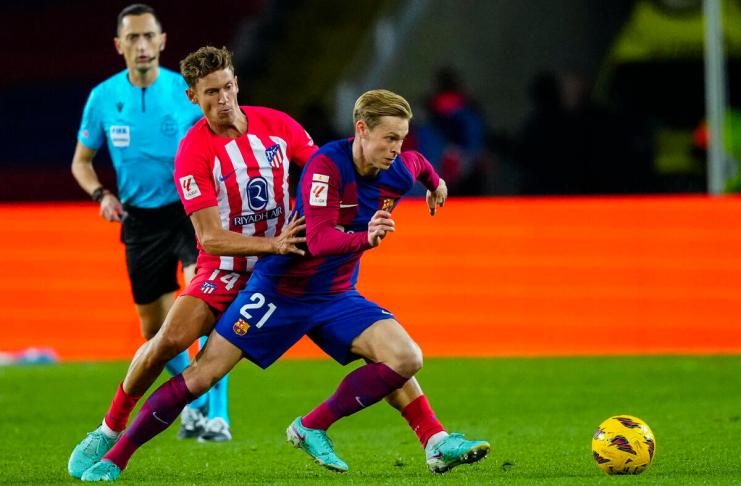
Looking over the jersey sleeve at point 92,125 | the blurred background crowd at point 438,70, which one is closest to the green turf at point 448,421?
the jersey sleeve at point 92,125

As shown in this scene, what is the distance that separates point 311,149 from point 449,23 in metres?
12.5

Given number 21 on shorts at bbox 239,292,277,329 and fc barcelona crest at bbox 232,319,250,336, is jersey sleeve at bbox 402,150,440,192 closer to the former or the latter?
number 21 on shorts at bbox 239,292,277,329

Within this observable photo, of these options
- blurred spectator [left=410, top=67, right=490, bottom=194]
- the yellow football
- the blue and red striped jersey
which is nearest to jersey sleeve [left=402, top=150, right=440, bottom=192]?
the blue and red striped jersey

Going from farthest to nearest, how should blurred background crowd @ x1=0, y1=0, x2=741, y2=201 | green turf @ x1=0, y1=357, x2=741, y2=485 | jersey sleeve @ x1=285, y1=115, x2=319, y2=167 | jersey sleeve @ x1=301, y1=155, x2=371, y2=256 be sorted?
blurred background crowd @ x1=0, y1=0, x2=741, y2=201, jersey sleeve @ x1=285, y1=115, x2=319, y2=167, green turf @ x1=0, y1=357, x2=741, y2=485, jersey sleeve @ x1=301, y1=155, x2=371, y2=256

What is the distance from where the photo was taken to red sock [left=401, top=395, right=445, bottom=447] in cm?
631

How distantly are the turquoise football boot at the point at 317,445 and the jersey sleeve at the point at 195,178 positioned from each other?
3.57ft

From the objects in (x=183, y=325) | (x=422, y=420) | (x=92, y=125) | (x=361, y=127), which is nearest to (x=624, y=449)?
(x=422, y=420)

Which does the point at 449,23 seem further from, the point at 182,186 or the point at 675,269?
the point at 182,186

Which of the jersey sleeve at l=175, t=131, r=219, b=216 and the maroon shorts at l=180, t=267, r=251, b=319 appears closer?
the jersey sleeve at l=175, t=131, r=219, b=216

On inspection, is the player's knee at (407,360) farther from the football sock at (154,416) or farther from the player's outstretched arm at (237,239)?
the football sock at (154,416)

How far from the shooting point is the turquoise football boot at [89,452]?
642 cm

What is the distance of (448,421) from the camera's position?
335 inches

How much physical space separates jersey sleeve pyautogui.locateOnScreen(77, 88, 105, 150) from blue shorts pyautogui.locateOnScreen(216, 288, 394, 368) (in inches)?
89.5

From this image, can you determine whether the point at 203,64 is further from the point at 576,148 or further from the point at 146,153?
the point at 576,148
